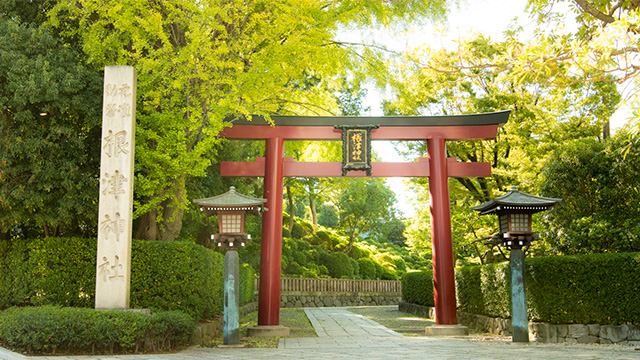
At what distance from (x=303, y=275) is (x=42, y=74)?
1798cm

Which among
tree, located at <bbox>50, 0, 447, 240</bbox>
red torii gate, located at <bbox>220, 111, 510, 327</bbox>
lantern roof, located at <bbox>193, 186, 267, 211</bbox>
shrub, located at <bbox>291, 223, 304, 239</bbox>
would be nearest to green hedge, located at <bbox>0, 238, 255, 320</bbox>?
lantern roof, located at <bbox>193, 186, 267, 211</bbox>

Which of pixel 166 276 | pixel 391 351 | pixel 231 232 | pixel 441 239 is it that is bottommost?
pixel 391 351

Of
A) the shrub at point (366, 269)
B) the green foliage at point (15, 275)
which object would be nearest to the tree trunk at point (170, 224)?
the green foliage at point (15, 275)

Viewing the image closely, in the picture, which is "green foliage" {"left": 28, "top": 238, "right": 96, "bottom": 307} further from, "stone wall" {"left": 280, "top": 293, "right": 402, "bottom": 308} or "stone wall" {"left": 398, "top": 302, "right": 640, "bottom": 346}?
"stone wall" {"left": 280, "top": 293, "right": 402, "bottom": 308}

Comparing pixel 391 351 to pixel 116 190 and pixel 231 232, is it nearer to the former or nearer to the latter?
pixel 231 232

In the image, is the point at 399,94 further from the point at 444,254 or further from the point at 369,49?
the point at 444,254

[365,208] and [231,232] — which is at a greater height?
[365,208]

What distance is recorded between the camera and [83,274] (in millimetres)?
9164

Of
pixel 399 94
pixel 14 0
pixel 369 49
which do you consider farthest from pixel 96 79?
pixel 399 94

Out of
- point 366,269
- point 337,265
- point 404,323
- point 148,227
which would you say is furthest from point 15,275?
point 366,269

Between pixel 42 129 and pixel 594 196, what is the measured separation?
36.2 ft

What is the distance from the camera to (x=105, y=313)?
7.89 m

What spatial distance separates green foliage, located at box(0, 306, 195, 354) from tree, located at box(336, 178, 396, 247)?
73.0ft

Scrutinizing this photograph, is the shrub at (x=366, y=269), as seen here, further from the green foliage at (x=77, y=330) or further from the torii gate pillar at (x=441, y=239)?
the green foliage at (x=77, y=330)
